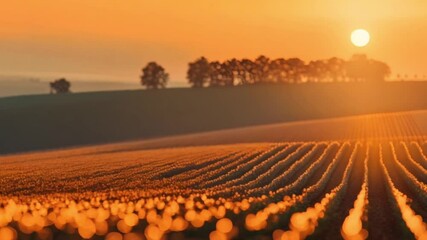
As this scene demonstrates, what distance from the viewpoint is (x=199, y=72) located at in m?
186

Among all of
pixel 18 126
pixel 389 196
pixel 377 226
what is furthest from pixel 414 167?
pixel 18 126

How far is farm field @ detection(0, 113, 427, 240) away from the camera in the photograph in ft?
80.7

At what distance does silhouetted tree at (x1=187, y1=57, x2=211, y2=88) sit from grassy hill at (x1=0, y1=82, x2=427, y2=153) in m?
14.2

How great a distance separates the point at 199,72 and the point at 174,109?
33.3 metres

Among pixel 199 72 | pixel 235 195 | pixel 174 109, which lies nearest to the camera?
pixel 235 195

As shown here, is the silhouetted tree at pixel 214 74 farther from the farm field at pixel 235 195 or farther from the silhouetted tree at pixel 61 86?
the farm field at pixel 235 195

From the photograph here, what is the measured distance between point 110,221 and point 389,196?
19.4m

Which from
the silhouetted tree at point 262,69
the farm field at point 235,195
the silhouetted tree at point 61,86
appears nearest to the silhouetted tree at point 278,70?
the silhouetted tree at point 262,69

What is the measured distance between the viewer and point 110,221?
83.9 feet

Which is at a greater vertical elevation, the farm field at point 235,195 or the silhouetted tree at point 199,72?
the silhouetted tree at point 199,72

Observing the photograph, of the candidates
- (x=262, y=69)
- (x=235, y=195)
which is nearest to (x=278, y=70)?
(x=262, y=69)

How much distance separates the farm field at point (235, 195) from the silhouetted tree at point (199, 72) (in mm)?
88695

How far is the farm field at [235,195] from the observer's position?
24.6m

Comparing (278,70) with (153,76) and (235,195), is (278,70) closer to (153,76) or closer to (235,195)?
(153,76)
